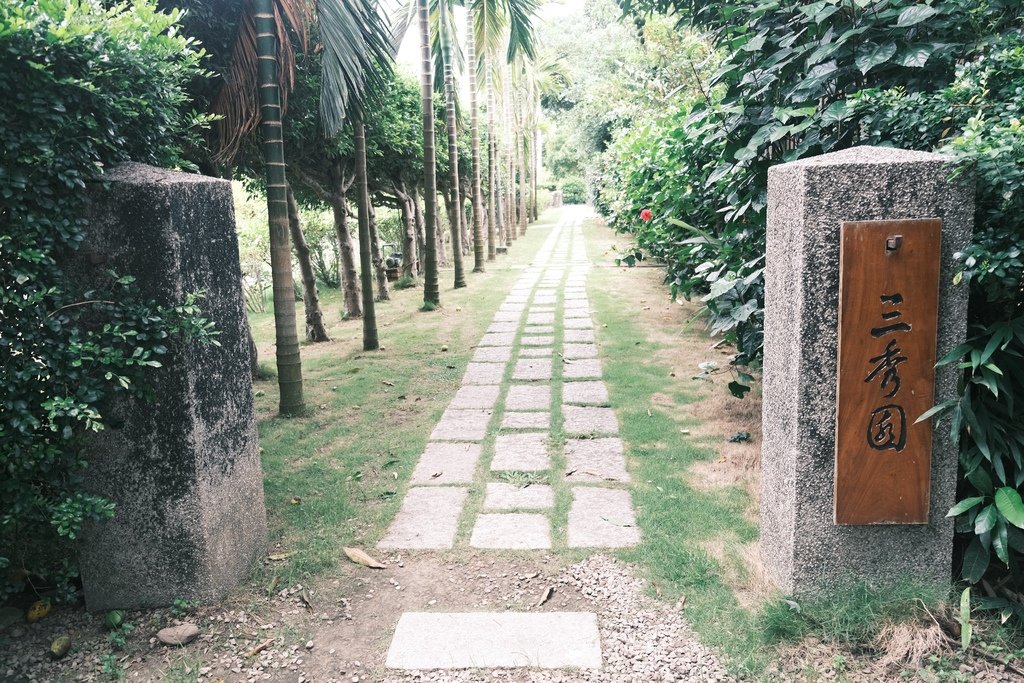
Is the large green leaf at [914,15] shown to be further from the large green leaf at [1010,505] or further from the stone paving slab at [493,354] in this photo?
the stone paving slab at [493,354]

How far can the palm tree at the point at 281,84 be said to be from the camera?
5672mm

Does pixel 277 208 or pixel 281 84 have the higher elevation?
pixel 281 84

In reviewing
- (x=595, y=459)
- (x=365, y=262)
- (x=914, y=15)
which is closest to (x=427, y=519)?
(x=595, y=459)

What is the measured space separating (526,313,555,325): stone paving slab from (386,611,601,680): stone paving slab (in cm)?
688

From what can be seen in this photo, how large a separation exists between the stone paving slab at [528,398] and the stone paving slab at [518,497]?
1.63m

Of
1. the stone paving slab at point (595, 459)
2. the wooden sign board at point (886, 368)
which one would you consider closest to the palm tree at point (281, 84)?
the stone paving slab at point (595, 459)

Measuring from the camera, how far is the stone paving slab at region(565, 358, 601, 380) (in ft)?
23.4

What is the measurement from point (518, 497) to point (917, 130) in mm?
2943

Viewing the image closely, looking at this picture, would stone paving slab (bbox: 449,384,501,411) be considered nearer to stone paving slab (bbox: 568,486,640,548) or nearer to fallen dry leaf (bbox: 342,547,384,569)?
stone paving slab (bbox: 568,486,640,548)

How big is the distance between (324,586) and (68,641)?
3.64 feet

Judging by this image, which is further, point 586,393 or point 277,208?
point 586,393

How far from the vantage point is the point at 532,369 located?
24.6 feet

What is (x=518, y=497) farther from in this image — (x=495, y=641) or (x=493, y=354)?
(x=493, y=354)

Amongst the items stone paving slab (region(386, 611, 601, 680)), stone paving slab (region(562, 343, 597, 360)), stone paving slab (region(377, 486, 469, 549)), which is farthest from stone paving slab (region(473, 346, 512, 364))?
stone paving slab (region(386, 611, 601, 680))
